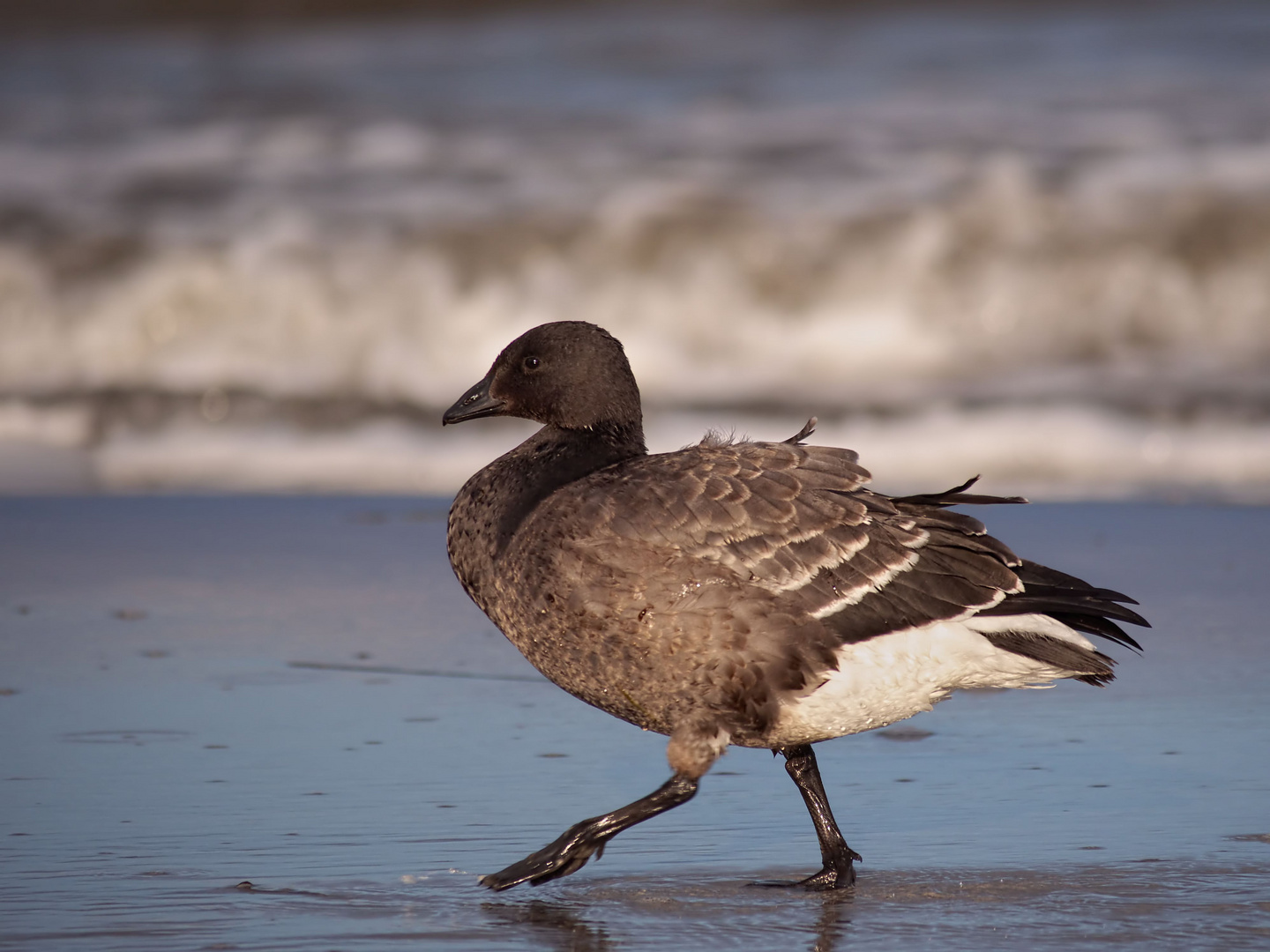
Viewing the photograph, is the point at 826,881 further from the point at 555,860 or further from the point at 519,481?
the point at 519,481

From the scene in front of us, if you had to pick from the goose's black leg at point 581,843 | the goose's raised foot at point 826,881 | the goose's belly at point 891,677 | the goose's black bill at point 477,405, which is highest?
the goose's black bill at point 477,405

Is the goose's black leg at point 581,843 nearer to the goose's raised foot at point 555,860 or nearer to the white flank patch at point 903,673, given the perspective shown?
the goose's raised foot at point 555,860

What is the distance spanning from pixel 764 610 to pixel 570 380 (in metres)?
1.09

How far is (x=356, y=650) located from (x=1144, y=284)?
8421mm

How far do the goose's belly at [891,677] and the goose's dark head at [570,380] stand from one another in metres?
1.12

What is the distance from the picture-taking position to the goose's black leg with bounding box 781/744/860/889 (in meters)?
4.29

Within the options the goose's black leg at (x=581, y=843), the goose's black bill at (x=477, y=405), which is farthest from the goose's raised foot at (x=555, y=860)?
the goose's black bill at (x=477, y=405)

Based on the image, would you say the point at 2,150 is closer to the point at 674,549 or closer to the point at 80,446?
the point at 80,446

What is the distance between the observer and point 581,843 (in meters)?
4.22

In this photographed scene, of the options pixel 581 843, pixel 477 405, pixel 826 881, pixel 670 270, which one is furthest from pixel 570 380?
pixel 670 270

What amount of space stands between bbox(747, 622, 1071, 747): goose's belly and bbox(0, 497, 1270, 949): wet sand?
0.36m

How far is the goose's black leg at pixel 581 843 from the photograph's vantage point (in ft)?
13.6

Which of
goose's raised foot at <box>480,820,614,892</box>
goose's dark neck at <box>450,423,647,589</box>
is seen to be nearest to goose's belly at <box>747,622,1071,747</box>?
goose's raised foot at <box>480,820,614,892</box>

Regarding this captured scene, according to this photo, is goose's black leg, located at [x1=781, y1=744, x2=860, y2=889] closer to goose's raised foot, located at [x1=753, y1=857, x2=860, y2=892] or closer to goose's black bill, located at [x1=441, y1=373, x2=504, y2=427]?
goose's raised foot, located at [x1=753, y1=857, x2=860, y2=892]
